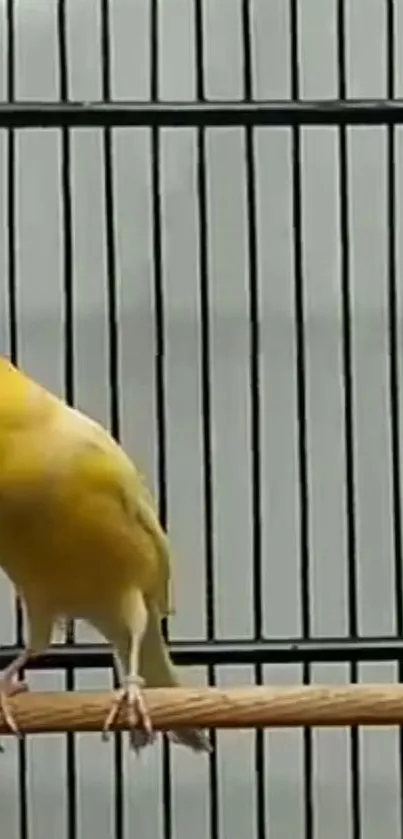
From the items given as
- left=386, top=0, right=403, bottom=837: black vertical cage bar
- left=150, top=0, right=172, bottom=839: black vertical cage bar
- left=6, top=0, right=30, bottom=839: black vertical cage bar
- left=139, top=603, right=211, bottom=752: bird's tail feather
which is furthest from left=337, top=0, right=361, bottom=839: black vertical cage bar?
left=139, top=603, right=211, bottom=752: bird's tail feather

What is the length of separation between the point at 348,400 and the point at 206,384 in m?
0.15

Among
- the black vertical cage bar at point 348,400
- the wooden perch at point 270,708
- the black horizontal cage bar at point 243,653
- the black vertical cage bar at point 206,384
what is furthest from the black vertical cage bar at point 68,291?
the wooden perch at point 270,708

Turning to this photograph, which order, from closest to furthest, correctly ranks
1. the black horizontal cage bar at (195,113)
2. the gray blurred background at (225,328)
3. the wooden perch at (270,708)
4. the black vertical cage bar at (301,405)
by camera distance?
1. the wooden perch at (270,708)
2. the black horizontal cage bar at (195,113)
3. the black vertical cage bar at (301,405)
4. the gray blurred background at (225,328)

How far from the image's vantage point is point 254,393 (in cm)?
164

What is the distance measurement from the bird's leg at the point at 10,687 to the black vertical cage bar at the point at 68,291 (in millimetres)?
409

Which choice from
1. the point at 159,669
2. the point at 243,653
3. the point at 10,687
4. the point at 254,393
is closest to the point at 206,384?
the point at 254,393

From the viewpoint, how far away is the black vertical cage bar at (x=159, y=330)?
61.4 inches

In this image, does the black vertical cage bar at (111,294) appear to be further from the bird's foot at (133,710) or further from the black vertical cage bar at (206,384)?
the bird's foot at (133,710)

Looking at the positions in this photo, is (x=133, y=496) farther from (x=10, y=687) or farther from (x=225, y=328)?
(x=225, y=328)

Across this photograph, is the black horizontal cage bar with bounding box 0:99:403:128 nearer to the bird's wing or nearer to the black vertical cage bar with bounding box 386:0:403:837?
the black vertical cage bar with bounding box 386:0:403:837

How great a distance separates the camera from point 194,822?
1790mm

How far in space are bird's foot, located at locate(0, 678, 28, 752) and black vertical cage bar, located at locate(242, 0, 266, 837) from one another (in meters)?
0.51

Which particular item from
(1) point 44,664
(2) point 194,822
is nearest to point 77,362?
(1) point 44,664

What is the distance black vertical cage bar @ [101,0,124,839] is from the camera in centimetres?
156
